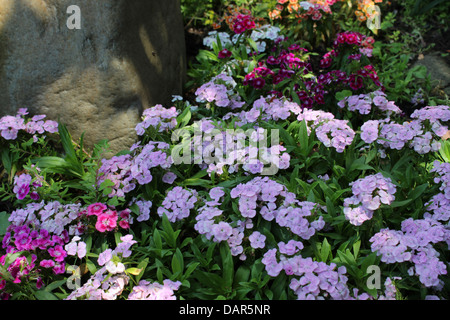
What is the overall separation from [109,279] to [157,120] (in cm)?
141

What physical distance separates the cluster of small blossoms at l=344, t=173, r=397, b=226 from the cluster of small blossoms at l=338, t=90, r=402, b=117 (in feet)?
3.41

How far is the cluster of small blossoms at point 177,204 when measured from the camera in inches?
119

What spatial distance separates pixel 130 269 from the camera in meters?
2.72

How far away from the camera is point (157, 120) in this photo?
11.9 feet

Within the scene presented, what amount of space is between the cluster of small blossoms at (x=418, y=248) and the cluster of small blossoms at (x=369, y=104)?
1.21 meters

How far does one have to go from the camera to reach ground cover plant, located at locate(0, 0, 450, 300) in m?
2.65

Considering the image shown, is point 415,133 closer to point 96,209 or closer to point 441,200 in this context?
point 441,200

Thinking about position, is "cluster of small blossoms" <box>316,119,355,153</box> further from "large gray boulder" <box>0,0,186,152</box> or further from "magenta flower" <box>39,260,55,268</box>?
"magenta flower" <box>39,260,55,268</box>

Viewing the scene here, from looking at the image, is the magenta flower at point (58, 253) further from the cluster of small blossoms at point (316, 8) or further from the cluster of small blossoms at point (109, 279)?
the cluster of small blossoms at point (316, 8)

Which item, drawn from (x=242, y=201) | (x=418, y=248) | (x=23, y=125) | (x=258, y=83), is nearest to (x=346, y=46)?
(x=258, y=83)

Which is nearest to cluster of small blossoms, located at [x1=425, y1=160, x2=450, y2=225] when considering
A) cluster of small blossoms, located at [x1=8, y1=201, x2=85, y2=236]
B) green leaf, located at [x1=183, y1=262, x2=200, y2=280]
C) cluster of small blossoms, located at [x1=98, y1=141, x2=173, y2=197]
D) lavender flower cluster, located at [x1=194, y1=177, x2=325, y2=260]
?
lavender flower cluster, located at [x1=194, y1=177, x2=325, y2=260]
